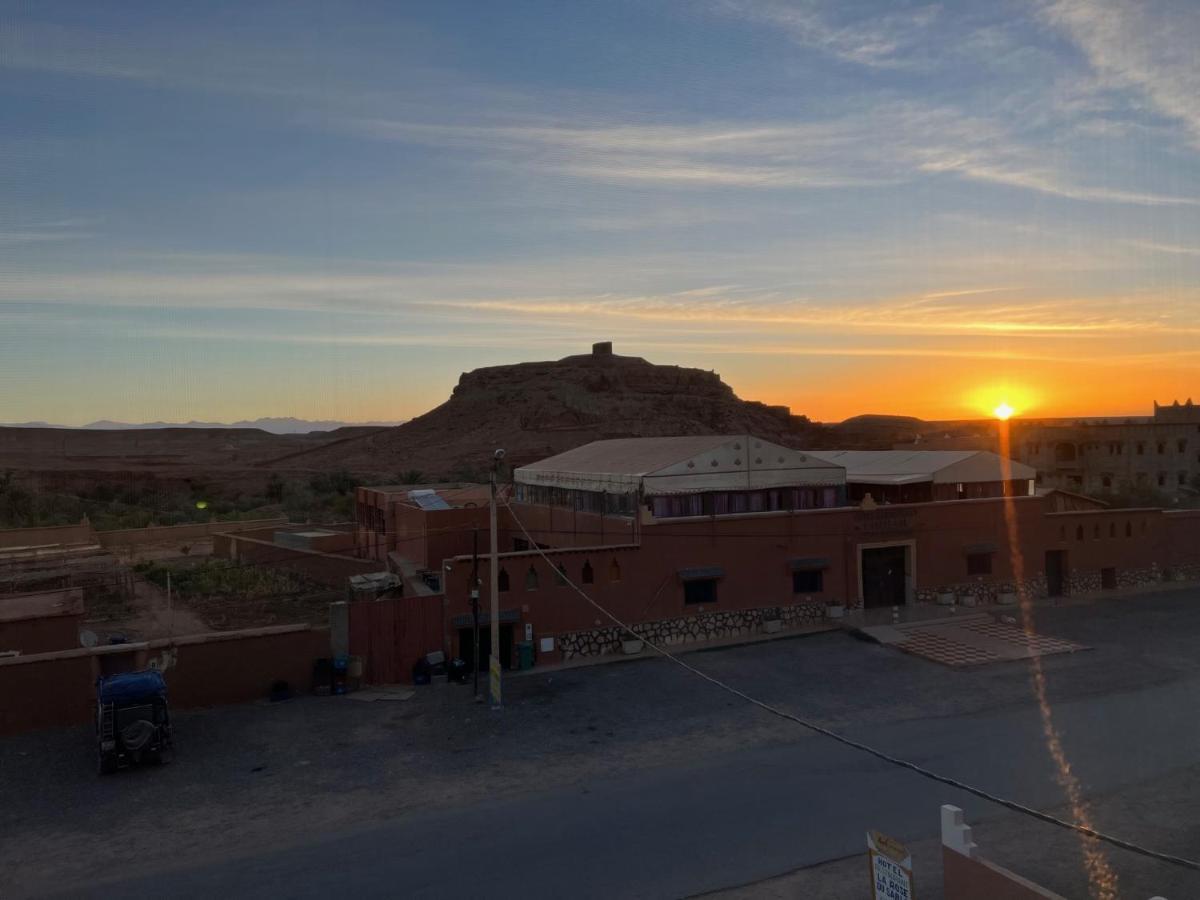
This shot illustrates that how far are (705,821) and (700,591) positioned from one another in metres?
12.3

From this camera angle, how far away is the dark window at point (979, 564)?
2954 cm

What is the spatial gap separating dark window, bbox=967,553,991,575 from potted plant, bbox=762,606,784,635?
8147mm

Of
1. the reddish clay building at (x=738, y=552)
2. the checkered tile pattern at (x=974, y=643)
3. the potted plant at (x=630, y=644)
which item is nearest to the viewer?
the checkered tile pattern at (x=974, y=643)

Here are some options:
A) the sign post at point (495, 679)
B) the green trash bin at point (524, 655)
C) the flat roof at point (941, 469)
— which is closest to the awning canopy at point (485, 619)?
the green trash bin at point (524, 655)

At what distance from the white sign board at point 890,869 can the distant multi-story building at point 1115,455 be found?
202 ft

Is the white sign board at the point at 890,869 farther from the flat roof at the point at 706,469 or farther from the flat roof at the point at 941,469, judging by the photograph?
the flat roof at the point at 941,469

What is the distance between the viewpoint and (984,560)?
97.6ft

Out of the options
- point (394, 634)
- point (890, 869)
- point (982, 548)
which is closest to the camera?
point (890, 869)

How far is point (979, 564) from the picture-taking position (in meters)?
29.7

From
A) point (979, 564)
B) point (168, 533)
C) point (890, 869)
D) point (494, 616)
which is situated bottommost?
point (890, 869)

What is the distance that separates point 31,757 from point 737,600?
18008 millimetres

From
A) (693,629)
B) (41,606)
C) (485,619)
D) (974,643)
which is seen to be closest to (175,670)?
(41,606)

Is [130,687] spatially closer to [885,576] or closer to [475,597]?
[475,597]

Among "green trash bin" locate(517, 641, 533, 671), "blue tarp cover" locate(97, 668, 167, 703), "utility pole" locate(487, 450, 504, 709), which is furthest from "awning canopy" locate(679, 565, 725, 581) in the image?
"blue tarp cover" locate(97, 668, 167, 703)
